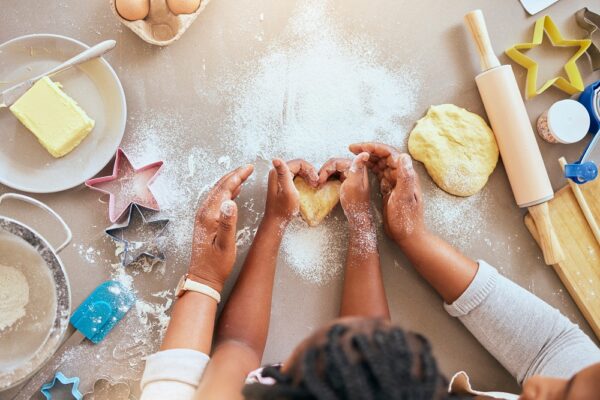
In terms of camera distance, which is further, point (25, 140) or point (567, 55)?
point (567, 55)

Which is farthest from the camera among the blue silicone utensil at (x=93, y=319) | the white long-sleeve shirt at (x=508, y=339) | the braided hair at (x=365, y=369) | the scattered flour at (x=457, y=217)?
the scattered flour at (x=457, y=217)

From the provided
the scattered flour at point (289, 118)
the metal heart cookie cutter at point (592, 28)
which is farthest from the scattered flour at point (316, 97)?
the metal heart cookie cutter at point (592, 28)

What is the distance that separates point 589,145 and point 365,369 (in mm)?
863

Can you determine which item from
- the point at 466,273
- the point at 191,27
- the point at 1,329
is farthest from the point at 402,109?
the point at 1,329

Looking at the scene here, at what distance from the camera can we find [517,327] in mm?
971

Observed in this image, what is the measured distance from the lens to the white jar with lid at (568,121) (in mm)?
1069

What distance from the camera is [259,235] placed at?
1.03 meters

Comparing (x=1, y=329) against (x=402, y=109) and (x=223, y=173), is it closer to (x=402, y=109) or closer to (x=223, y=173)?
(x=223, y=173)

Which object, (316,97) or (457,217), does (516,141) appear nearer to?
(457,217)

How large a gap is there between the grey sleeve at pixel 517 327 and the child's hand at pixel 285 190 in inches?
15.9

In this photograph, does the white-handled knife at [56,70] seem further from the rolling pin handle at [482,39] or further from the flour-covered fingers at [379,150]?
the rolling pin handle at [482,39]

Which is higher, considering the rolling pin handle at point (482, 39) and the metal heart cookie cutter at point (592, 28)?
the metal heart cookie cutter at point (592, 28)

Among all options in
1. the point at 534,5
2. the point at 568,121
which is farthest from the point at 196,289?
the point at 534,5

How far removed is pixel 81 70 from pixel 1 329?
21.6 inches
